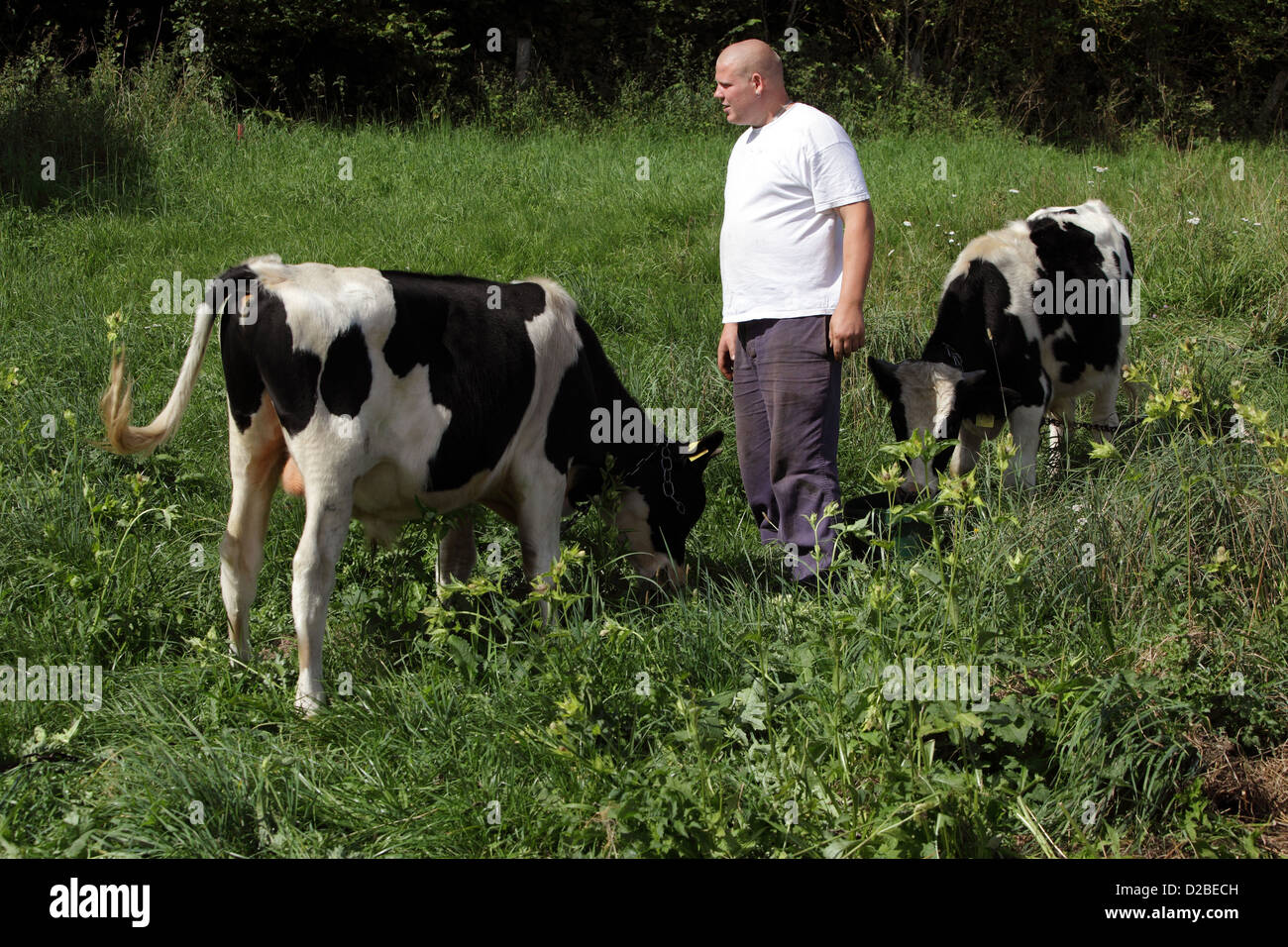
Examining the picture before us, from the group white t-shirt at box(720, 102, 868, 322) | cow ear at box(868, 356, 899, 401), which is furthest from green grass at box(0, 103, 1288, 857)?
white t-shirt at box(720, 102, 868, 322)

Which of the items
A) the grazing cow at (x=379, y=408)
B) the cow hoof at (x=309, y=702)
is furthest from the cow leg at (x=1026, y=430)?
the cow hoof at (x=309, y=702)

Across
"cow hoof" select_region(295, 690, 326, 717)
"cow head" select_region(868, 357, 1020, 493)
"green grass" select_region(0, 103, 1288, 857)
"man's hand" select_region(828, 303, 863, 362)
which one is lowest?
"cow hoof" select_region(295, 690, 326, 717)

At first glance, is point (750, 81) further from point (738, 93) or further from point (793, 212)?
point (793, 212)

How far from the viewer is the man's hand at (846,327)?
4488 millimetres

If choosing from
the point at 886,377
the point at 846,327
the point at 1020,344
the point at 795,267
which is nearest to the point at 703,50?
the point at 1020,344

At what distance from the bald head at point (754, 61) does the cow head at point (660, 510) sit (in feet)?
5.15

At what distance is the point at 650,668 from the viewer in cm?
384

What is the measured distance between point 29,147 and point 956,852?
9.71 m

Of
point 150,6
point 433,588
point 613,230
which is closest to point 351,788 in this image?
point 433,588

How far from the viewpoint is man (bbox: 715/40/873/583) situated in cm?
452

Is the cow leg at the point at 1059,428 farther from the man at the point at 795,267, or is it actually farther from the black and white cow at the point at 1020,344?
the man at the point at 795,267

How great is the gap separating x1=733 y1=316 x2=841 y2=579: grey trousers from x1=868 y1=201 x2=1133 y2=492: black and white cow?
0.77 m

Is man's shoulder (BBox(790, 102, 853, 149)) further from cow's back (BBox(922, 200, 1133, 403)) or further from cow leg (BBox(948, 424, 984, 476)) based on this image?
cow leg (BBox(948, 424, 984, 476))

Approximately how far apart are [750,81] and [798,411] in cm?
134
